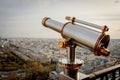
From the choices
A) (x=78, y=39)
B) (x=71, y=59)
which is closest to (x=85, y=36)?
(x=78, y=39)

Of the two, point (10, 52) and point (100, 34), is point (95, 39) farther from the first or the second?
point (10, 52)

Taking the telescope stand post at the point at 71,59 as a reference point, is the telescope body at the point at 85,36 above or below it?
above

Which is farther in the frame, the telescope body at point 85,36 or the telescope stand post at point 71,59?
the telescope stand post at point 71,59

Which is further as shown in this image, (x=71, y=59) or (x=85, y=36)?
(x=71, y=59)

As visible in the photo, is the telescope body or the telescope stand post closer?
the telescope body

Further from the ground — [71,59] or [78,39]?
[78,39]

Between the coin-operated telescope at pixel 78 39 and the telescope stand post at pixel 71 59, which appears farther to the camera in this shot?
the telescope stand post at pixel 71 59

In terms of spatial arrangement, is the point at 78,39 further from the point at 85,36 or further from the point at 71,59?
the point at 71,59

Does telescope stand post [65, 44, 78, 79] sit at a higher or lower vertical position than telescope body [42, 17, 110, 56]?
lower
